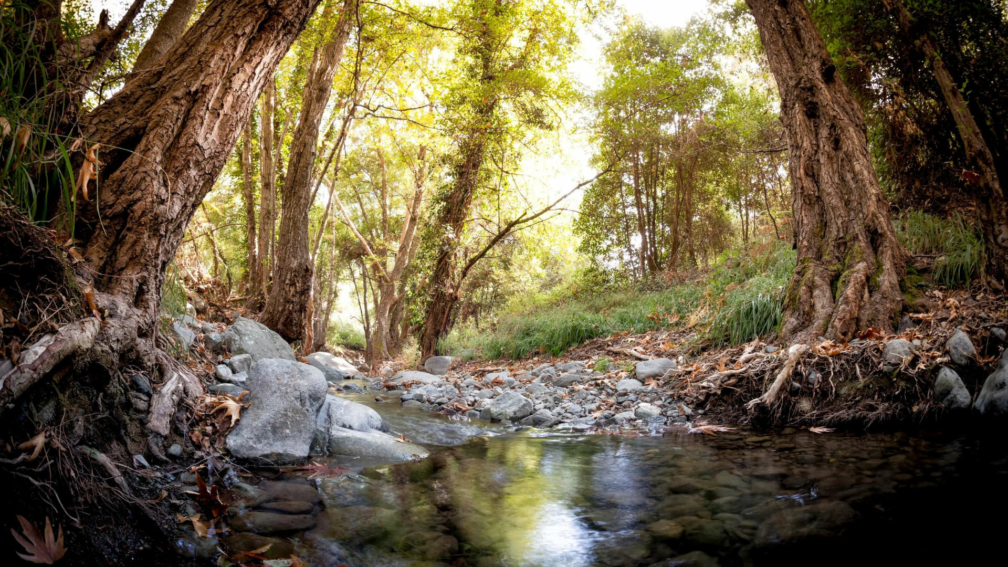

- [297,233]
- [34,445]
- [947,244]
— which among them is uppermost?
→ [297,233]

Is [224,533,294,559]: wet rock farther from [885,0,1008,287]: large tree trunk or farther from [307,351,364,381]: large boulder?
[307,351,364,381]: large boulder

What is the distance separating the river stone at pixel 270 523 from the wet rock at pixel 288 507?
1.6 inches

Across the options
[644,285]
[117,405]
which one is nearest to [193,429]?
[117,405]

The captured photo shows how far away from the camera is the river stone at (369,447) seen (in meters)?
3.19

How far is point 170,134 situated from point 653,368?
4.77 m

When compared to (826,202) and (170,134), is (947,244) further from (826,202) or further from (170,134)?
(170,134)

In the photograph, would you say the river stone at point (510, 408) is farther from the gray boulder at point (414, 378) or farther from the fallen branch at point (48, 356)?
the fallen branch at point (48, 356)

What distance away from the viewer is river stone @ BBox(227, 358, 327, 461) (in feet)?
8.76

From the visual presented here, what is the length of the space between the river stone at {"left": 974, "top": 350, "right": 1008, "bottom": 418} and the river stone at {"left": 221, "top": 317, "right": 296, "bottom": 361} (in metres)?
5.33

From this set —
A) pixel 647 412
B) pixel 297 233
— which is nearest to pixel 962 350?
pixel 647 412

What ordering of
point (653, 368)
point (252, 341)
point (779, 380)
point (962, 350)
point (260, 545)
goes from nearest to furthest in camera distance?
point (260, 545), point (962, 350), point (779, 380), point (252, 341), point (653, 368)

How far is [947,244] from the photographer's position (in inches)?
194

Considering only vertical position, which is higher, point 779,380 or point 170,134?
point 170,134

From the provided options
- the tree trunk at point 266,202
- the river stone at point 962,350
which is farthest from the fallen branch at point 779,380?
the tree trunk at point 266,202
